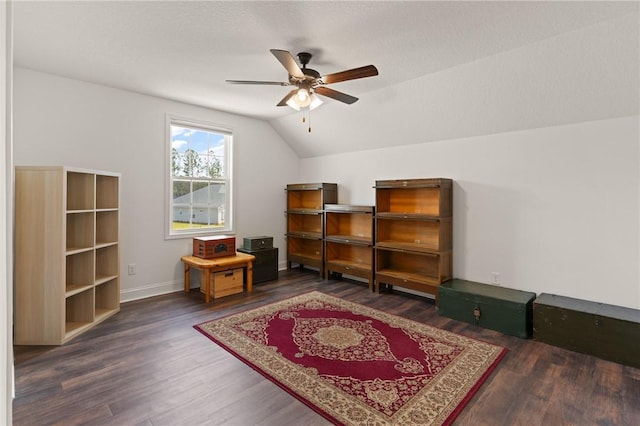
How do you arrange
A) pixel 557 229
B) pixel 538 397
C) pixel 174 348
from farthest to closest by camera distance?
pixel 557 229 < pixel 174 348 < pixel 538 397

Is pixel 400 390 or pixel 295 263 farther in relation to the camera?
pixel 295 263

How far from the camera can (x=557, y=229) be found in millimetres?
3332

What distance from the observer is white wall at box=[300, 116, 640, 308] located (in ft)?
9.73

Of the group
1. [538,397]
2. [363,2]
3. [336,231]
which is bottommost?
[538,397]

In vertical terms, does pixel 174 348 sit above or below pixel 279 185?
below

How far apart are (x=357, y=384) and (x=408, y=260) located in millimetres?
2569

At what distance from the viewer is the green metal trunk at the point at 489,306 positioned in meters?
3.05

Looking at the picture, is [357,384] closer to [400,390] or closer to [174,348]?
[400,390]

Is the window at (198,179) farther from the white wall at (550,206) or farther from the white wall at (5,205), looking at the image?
the white wall at (5,205)

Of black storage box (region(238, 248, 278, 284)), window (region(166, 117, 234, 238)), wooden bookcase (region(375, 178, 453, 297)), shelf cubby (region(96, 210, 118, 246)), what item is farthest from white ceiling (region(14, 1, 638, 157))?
black storage box (region(238, 248, 278, 284))

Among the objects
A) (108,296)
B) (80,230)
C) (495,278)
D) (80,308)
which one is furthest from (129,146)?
(495,278)

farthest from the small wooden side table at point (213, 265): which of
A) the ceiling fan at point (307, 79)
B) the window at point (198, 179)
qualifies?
the ceiling fan at point (307, 79)

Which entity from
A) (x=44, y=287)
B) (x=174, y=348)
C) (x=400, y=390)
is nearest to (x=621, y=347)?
(x=400, y=390)

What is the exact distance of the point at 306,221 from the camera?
19.4ft
